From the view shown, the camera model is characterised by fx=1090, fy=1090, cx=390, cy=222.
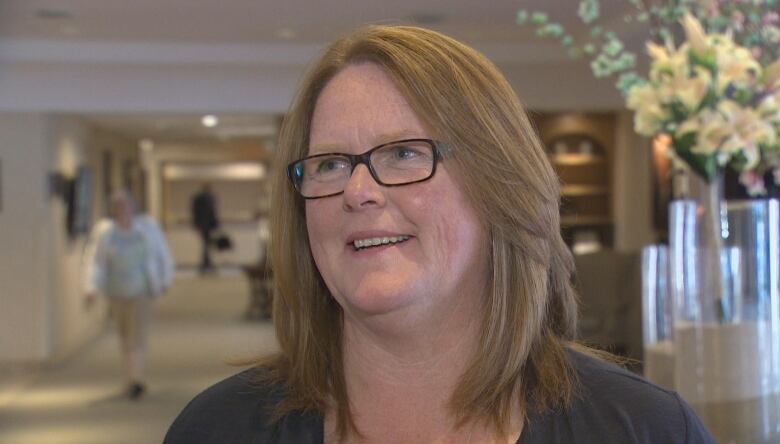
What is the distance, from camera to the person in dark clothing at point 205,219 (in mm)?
22234

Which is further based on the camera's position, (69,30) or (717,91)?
(69,30)

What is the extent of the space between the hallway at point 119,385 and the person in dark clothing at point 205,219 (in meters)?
7.51

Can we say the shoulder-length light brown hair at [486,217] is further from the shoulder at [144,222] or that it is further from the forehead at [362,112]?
the shoulder at [144,222]

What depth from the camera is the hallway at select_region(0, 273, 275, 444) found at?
7.02m

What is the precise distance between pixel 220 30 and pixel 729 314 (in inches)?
282

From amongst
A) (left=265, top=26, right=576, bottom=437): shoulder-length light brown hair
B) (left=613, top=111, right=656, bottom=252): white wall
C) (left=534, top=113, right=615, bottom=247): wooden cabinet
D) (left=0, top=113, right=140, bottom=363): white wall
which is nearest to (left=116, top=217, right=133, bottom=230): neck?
(left=0, top=113, right=140, bottom=363): white wall

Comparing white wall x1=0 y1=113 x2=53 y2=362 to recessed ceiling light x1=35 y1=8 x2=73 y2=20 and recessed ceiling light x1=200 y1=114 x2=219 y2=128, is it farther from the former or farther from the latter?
recessed ceiling light x1=200 y1=114 x2=219 y2=128

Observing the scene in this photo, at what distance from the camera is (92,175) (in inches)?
490

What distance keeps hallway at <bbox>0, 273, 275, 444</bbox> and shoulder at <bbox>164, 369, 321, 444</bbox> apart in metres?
5.18

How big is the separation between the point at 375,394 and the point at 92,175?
11563mm

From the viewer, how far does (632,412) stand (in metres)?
1.32

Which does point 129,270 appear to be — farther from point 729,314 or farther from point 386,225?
point 386,225

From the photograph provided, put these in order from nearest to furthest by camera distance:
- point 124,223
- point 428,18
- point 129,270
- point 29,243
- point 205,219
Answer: point 129,270 < point 124,223 < point 428,18 < point 29,243 < point 205,219

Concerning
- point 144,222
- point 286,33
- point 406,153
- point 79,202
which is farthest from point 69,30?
point 406,153
